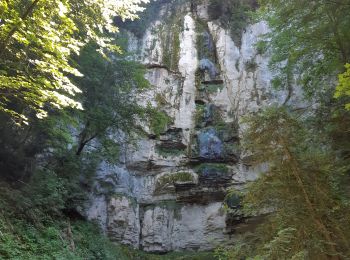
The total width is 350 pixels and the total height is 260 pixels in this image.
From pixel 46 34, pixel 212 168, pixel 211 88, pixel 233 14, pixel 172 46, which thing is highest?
pixel 233 14

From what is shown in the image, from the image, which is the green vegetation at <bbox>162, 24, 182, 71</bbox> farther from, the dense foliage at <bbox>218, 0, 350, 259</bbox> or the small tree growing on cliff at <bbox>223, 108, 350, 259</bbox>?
the small tree growing on cliff at <bbox>223, 108, 350, 259</bbox>

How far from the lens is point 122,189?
53.4ft

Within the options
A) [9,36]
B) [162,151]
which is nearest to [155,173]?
[162,151]

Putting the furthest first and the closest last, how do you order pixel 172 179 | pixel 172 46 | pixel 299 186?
pixel 172 46 < pixel 172 179 < pixel 299 186

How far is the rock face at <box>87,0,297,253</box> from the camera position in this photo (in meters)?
15.5

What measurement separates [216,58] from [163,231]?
967cm

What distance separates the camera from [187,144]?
17375 millimetres

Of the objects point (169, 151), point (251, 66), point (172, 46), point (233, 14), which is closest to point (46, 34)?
point (169, 151)

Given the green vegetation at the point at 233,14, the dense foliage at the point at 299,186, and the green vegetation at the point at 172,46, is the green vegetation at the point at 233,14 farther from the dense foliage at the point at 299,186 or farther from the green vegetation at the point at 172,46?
the dense foliage at the point at 299,186

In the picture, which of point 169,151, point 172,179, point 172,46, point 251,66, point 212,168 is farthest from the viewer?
point 172,46

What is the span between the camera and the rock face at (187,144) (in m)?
15.5

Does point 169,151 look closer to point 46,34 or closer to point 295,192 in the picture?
point 295,192

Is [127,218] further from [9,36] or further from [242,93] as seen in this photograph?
[9,36]

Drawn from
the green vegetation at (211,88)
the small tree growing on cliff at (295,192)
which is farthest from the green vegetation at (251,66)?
the small tree growing on cliff at (295,192)
